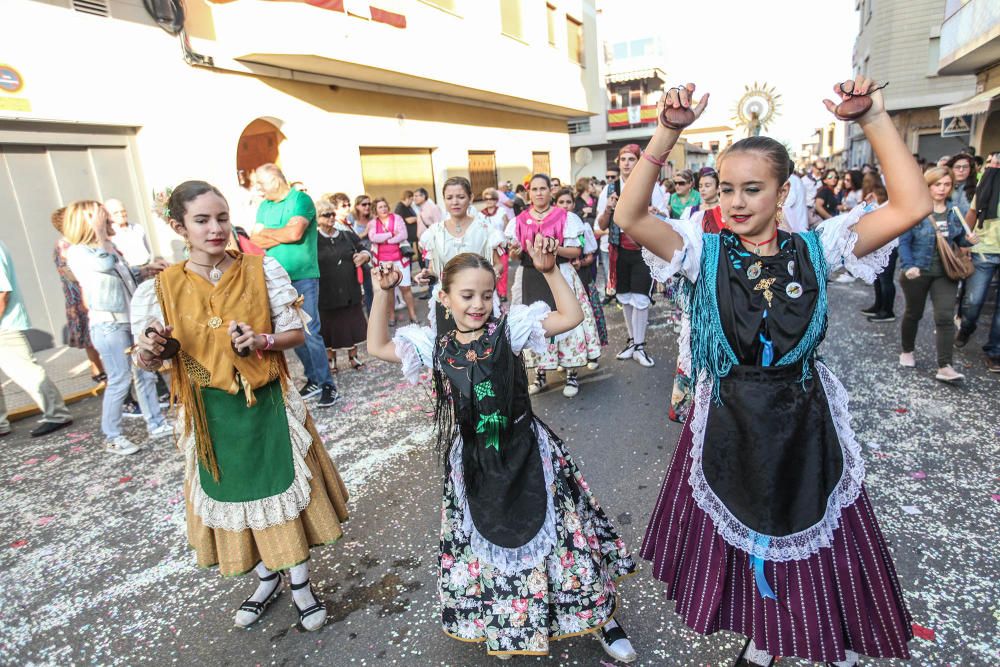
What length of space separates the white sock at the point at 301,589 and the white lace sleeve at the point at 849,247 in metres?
2.60

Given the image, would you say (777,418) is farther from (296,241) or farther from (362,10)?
(362,10)

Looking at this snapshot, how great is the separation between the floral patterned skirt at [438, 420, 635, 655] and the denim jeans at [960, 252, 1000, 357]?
16.6ft

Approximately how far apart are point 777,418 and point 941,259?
171 inches

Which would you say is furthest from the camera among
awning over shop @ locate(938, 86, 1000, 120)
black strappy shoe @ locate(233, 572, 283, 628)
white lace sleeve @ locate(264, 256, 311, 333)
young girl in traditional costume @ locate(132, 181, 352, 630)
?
awning over shop @ locate(938, 86, 1000, 120)

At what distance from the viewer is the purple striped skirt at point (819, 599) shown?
188cm

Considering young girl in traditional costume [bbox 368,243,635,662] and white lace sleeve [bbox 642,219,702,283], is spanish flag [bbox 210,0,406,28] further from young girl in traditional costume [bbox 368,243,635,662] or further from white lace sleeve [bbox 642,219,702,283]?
white lace sleeve [bbox 642,219,702,283]

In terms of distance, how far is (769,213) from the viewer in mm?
1867

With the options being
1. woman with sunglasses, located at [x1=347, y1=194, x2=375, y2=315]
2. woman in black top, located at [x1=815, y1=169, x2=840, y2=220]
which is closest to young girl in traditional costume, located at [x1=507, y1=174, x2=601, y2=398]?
woman with sunglasses, located at [x1=347, y1=194, x2=375, y2=315]

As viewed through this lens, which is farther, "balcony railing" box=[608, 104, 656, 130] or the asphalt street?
"balcony railing" box=[608, 104, 656, 130]

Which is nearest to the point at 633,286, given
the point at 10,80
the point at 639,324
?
the point at 639,324

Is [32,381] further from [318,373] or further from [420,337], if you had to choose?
[420,337]

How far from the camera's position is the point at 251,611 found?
282 cm

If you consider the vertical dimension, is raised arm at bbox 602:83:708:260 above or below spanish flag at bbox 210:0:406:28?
below

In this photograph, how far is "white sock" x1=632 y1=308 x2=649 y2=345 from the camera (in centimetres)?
621
